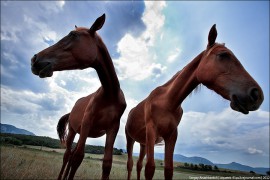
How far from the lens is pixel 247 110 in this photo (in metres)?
3.44

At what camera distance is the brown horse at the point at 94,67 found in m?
3.78

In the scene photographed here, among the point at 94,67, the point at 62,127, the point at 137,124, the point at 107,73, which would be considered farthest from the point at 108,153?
the point at 62,127

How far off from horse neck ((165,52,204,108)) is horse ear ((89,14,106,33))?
2092 millimetres

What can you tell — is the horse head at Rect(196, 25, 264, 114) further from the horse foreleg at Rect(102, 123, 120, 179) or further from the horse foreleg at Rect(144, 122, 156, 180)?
the horse foreleg at Rect(102, 123, 120, 179)

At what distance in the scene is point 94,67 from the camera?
4473mm

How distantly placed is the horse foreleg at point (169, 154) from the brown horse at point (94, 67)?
3.86ft

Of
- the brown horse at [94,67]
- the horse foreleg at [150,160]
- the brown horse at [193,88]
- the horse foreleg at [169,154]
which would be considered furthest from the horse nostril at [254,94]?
the brown horse at [94,67]

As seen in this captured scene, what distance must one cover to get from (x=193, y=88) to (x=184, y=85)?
8.1 inches

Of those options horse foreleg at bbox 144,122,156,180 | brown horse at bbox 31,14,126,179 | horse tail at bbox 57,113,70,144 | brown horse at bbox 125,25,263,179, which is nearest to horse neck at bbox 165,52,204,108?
brown horse at bbox 125,25,263,179

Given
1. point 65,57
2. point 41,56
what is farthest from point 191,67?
point 41,56

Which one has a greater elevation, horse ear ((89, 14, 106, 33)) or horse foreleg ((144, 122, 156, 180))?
horse ear ((89, 14, 106, 33))

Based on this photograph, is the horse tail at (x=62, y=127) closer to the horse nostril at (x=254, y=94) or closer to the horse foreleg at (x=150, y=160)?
the horse foreleg at (x=150, y=160)

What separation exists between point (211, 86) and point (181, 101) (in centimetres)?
99

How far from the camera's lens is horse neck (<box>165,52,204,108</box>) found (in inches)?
183
